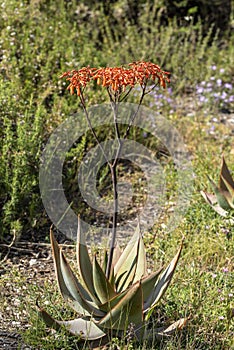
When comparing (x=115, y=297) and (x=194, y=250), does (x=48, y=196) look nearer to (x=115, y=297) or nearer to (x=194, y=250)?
(x=194, y=250)

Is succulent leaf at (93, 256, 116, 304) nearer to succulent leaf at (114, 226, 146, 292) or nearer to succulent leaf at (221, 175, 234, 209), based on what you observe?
succulent leaf at (114, 226, 146, 292)

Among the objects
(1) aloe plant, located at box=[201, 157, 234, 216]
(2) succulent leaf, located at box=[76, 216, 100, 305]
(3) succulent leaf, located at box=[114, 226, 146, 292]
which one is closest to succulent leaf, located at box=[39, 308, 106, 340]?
(2) succulent leaf, located at box=[76, 216, 100, 305]

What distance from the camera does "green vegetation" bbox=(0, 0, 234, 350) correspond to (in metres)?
3.26

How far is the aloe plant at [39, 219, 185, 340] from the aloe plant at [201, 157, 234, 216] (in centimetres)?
128

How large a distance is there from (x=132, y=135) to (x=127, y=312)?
2.69 m

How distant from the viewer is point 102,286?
285 centimetres

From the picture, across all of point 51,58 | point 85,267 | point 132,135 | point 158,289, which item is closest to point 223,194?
point 132,135

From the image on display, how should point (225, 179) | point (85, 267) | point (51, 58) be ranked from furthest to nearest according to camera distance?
point (51, 58)
point (225, 179)
point (85, 267)

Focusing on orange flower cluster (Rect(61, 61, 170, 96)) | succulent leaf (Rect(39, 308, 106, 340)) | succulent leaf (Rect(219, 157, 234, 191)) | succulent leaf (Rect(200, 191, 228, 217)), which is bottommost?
succulent leaf (Rect(200, 191, 228, 217))

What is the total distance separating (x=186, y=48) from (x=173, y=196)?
238cm

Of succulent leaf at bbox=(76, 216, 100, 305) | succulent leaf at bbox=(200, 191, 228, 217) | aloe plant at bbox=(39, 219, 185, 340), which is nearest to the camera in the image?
aloe plant at bbox=(39, 219, 185, 340)

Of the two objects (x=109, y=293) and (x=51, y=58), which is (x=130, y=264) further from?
(x=51, y=58)

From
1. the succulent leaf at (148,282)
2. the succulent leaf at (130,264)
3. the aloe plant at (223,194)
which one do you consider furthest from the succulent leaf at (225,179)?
the succulent leaf at (148,282)

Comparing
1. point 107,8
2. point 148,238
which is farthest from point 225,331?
point 107,8
